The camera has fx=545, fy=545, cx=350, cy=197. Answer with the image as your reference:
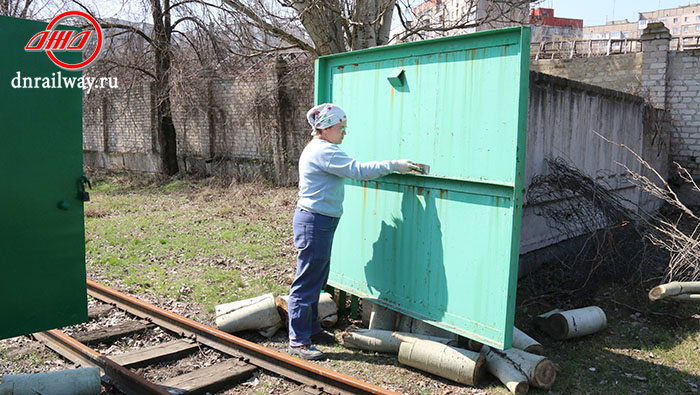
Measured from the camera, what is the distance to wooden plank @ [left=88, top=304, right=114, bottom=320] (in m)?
6.00

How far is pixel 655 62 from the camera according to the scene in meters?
15.6

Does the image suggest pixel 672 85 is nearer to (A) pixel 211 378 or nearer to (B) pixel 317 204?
(B) pixel 317 204

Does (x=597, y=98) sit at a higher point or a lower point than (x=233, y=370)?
higher

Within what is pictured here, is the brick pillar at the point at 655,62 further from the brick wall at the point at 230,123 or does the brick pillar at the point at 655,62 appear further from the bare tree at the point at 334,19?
the brick wall at the point at 230,123

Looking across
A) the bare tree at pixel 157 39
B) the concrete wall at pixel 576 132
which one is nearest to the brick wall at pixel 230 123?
the bare tree at pixel 157 39

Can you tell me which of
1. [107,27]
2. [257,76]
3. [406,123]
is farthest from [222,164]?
[406,123]

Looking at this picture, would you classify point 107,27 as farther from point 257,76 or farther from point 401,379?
point 401,379

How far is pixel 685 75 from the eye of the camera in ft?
48.6

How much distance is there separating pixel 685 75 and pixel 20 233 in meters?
16.3

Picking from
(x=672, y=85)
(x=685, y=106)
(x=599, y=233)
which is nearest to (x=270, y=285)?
(x=599, y=233)

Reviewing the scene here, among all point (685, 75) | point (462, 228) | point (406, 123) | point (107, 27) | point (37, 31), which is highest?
point (107, 27)

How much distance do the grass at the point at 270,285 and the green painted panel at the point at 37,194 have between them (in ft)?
5.87

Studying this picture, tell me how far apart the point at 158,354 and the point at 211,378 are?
2.40 ft

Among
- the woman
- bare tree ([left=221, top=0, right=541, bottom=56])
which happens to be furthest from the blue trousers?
bare tree ([left=221, top=0, right=541, bottom=56])
